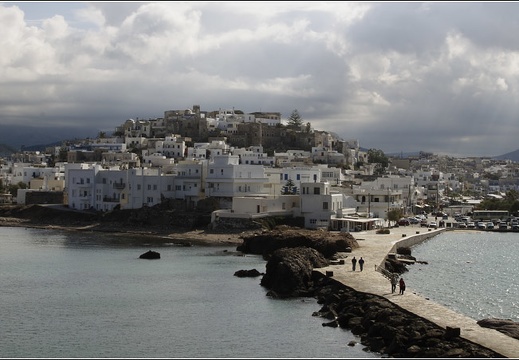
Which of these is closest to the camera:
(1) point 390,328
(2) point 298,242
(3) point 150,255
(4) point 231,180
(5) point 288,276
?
(1) point 390,328

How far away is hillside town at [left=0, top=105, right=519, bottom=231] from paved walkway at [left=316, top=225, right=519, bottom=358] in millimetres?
10595

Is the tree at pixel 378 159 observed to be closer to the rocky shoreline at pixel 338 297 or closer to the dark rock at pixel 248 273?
the rocky shoreline at pixel 338 297

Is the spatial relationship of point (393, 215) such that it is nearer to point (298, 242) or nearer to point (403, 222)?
point (403, 222)

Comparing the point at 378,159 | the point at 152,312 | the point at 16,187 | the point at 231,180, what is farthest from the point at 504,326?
the point at 378,159

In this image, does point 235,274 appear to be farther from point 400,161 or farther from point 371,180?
point 400,161

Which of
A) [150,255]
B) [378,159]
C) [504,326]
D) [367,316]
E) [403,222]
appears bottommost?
[150,255]

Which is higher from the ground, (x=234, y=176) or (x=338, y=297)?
(x=234, y=176)

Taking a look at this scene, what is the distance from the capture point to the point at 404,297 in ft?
75.9

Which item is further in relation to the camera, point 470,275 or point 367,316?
point 470,275

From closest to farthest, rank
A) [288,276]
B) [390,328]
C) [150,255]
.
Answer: [390,328]
[288,276]
[150,255]

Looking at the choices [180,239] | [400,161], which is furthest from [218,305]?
[400,161]

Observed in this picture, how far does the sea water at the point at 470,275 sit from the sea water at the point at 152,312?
2.23m

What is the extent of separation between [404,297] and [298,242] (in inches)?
569

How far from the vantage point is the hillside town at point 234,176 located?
5181 cm
